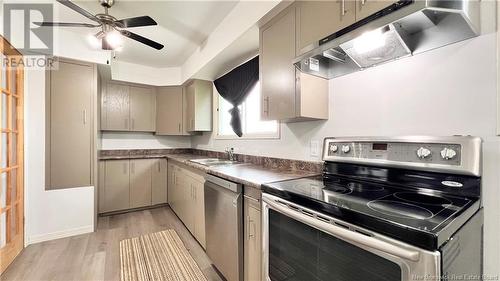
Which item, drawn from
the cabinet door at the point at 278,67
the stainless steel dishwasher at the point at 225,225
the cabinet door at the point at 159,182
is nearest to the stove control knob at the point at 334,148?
the cabinet door at the point at 278,67

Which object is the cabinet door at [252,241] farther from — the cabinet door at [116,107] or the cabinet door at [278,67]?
the cabinet door at [116,107]

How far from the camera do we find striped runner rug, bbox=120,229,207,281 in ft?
6.04

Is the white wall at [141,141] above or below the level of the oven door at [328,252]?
above

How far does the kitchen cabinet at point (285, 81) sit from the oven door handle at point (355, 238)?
753mm

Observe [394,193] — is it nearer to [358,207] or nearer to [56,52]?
[358,207]

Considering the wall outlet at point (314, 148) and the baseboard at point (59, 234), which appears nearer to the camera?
the wall outlet at point (314, 148)

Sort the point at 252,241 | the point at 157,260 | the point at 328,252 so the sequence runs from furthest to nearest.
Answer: the point at 157,260 → the point at 252,241 → the point at 328,252

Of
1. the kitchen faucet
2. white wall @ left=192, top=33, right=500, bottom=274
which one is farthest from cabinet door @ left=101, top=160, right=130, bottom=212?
white wall @ left=192, top=33, right=500, bottom=274

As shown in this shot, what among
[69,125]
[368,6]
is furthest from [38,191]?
[368,6]

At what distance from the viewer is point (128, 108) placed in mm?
3691

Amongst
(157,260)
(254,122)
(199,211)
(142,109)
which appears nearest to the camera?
(157,260)

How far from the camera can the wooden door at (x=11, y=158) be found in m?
1.94

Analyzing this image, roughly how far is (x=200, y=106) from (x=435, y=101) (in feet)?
9.90

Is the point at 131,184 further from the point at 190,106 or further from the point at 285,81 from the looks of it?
the point at 285,81
